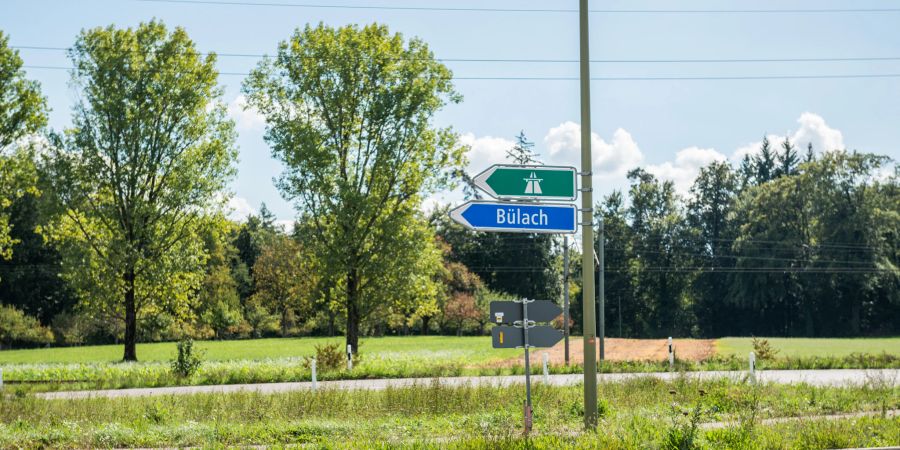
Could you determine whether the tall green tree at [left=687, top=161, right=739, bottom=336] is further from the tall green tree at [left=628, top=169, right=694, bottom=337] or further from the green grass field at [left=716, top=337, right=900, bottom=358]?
the green grass field at [left=716, top=337, right=900, bottom=358]

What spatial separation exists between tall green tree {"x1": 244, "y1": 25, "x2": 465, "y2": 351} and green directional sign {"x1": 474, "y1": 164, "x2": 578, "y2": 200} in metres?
20.9

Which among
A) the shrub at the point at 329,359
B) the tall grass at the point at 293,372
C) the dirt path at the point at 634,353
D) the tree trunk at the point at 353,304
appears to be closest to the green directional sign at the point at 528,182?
the tall grass at the point at 293,372

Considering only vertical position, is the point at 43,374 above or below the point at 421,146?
below

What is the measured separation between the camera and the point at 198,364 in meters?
24.9

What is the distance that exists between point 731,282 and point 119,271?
60693 mm

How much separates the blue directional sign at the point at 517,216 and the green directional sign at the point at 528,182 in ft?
0.59

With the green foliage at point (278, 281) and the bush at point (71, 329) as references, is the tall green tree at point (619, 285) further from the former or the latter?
the bush at point (71, 329)

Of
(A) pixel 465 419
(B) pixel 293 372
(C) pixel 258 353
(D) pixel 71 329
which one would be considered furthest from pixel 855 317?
(A) pixel 465 419

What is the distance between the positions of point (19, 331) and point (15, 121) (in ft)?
102

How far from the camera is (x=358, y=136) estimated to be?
33.2 meters

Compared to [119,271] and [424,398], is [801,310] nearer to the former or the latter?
[119,271]

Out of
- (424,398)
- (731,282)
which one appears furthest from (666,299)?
(424,398)

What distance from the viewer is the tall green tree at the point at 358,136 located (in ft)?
105

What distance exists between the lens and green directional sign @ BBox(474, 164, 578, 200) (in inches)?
422
